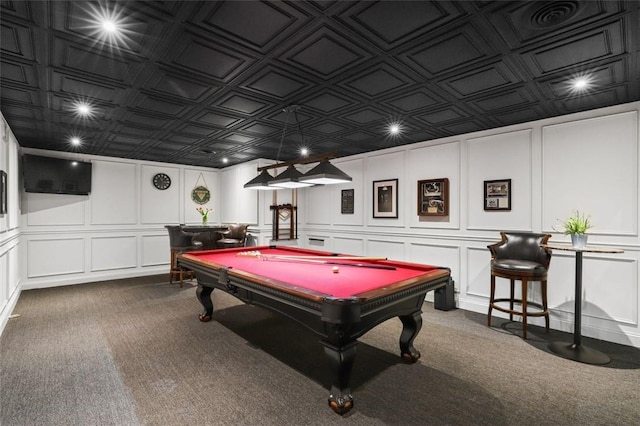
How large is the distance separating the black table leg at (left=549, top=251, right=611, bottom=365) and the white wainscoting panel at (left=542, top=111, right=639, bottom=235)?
2.89 feet

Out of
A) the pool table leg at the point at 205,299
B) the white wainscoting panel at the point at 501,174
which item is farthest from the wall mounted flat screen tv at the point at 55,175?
the white wainscoting panel at the point at 501,174

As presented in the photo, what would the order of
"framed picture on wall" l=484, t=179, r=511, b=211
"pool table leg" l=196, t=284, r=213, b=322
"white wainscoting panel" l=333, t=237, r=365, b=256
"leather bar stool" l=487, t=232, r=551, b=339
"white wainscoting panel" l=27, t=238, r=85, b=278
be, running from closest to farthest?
"leather bar stool" l=487, t=232, r=551, b=339 < "pool table leg" l=196, t=284, r=213, b=322 < "framed picture on wall" l=484, t=179, r=511, b=211 < "white wainscoting panel" l=27, t=238, r=85, b=278 < "white wainscoting panel" l=333, t=237, r=365, b=256

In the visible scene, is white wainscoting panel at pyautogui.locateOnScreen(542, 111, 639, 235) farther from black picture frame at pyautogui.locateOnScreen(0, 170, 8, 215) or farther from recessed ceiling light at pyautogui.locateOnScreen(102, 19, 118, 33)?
black picture frame at pyautogui.locateOnScreen(0, 170, 8, 215)

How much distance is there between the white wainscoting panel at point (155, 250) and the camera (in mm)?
6938

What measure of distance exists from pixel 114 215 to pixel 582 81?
7.73 meters

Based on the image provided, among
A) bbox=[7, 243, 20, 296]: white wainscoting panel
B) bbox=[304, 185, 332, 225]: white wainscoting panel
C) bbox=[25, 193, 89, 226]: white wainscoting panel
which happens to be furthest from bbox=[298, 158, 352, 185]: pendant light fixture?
bbox=[25, 193, 89, 226]: white wainscoting panel

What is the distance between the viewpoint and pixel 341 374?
217 centimetres

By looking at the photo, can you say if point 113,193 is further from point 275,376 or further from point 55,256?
point 275,376

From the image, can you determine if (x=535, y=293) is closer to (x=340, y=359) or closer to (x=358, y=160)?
(x=340, y=359)

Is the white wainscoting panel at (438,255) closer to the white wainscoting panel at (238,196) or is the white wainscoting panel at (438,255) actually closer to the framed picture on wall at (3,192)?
the white wainscoting panel at (238,196)

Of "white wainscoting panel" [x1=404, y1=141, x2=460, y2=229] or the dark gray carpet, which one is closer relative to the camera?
the dark gray carpet

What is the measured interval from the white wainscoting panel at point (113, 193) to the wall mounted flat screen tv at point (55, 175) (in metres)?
0.26

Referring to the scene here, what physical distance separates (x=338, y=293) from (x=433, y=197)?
11.3 feet

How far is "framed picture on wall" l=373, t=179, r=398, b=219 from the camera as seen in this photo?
5578 mm
